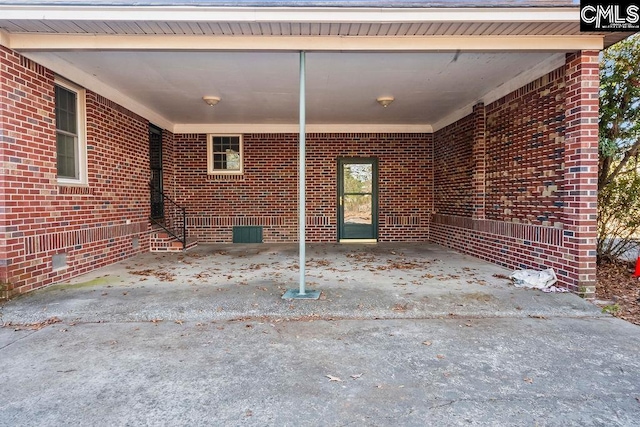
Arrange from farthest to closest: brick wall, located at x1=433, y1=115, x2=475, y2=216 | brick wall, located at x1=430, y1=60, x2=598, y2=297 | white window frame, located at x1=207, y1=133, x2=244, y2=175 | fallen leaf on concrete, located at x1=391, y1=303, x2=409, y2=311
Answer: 1. white window frame, located at x1=207, y1=133, x2=244, y2=175
2. brick wall, located at x1=433, y1=115, x2=475, y2=216
3. brick wall, located at x1=430, y1=60, x2=598, y2=297
4. fallen leaf on concrete, located at x1=391, y1=303, x2=409, y2=311

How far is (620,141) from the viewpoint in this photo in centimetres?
577

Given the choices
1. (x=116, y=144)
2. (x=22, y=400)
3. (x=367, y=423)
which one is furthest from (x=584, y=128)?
(x=116, y=144)

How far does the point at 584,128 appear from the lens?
15.0 feet

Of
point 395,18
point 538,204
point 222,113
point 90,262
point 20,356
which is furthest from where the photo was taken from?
point 222,113

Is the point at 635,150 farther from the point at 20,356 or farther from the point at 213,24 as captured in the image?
the point at 20,356

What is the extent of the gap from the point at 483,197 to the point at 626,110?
2.53 meters

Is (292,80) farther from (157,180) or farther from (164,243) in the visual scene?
(157,180)

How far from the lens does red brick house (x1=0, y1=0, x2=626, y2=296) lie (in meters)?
4.26

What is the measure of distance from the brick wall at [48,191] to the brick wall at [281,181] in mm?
2644

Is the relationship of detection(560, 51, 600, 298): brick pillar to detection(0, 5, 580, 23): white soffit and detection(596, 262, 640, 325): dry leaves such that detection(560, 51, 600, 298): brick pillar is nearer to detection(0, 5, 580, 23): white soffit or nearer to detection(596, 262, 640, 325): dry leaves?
detection(596, 262, 640, 325): dry leaves

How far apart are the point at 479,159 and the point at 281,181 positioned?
16.7 feet

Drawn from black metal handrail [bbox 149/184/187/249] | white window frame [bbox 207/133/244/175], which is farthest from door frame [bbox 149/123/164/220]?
white window frame [bbox 207/133/244/175]

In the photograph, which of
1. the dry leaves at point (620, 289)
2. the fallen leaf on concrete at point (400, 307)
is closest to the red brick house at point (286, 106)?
the dry leaves at point (620, 289)

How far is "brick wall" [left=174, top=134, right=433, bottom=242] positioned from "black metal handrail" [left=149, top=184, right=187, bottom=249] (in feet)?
1.00
